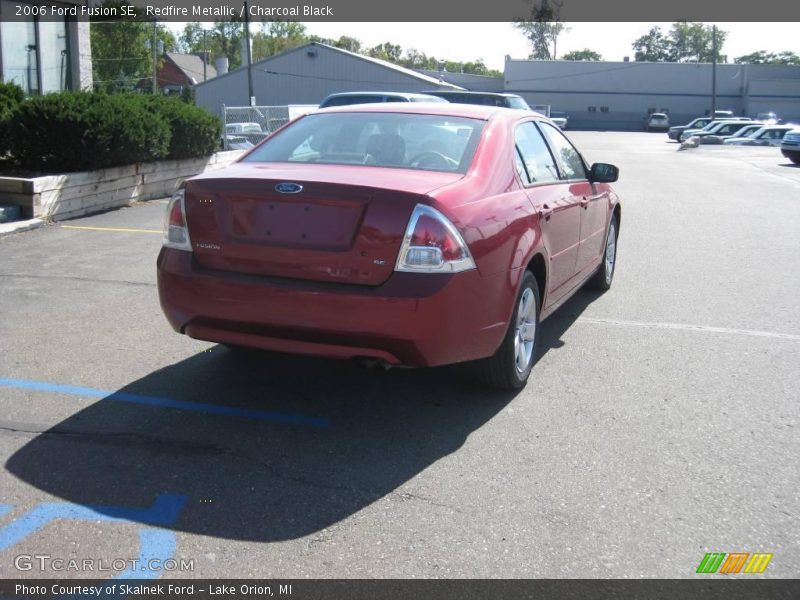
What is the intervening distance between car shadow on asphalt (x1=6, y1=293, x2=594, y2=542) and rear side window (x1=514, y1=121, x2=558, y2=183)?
1.39 meters

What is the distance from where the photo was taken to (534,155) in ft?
19.1

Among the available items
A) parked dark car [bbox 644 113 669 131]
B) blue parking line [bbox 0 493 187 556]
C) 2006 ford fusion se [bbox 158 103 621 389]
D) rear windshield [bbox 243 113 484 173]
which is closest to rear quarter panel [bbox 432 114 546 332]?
2006 ford fusion se [bbox 158 103 621 389]

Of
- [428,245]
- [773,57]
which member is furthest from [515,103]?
[773,57]

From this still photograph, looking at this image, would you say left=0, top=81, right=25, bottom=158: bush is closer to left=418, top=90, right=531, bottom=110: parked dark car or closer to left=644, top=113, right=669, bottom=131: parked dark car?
left=418, top=90, right=531, bottom=110: parked dark car

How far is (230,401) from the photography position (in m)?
4.90

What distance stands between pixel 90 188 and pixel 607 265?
7.21 meters

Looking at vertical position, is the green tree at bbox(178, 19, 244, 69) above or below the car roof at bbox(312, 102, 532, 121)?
above

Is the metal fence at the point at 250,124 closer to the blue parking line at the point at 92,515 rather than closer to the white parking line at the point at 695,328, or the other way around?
the white parking line at the point at 695,328

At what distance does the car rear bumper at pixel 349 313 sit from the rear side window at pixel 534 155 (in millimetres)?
1242

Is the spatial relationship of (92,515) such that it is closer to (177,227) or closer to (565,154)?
(177,227)

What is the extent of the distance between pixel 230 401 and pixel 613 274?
5.08 m

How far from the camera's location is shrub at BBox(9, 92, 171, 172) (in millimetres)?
11297
